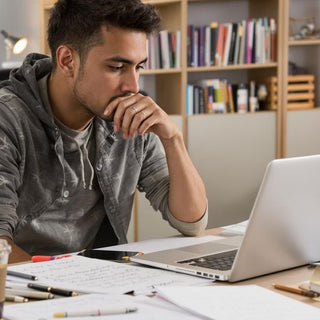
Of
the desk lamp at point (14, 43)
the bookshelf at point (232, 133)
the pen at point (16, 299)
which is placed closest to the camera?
the pen at point (16, 299)

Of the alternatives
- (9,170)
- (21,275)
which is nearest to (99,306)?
(21,275)

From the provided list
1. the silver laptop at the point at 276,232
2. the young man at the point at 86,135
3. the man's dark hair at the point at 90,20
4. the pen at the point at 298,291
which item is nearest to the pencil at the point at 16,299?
the silver laptop at the point at 276,232

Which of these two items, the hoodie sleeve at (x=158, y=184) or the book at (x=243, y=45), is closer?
the hoodie sleeve at (x=158, y=184)

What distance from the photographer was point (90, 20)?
188cm

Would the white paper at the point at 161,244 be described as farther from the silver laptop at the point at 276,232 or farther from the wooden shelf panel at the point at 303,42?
the wooden shelf panel at the point at 303,42

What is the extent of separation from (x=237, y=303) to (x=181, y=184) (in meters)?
0.77

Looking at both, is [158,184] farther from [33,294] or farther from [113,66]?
[33,294]

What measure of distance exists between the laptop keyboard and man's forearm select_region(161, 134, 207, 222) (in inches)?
14.8

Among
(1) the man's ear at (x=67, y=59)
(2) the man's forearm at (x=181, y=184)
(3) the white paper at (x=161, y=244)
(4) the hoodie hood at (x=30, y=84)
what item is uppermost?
(1) the man's ear at (x=67, y=59)

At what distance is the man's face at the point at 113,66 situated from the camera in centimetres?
182

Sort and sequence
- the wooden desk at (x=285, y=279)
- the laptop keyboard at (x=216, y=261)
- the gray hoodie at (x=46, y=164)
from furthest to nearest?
the gray hoodie at (x=46, y=164) < the laptop keyboard at (x=216, y=261) < the wooden desk at (x=285, y=279)

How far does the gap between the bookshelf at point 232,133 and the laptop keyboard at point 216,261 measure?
2.64 meters

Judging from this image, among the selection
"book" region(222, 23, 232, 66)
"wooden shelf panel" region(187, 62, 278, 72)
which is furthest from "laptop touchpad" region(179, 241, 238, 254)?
"book" region(222, 23, 232, 66)

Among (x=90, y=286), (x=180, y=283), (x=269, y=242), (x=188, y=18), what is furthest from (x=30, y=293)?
(x=188, y=18)
